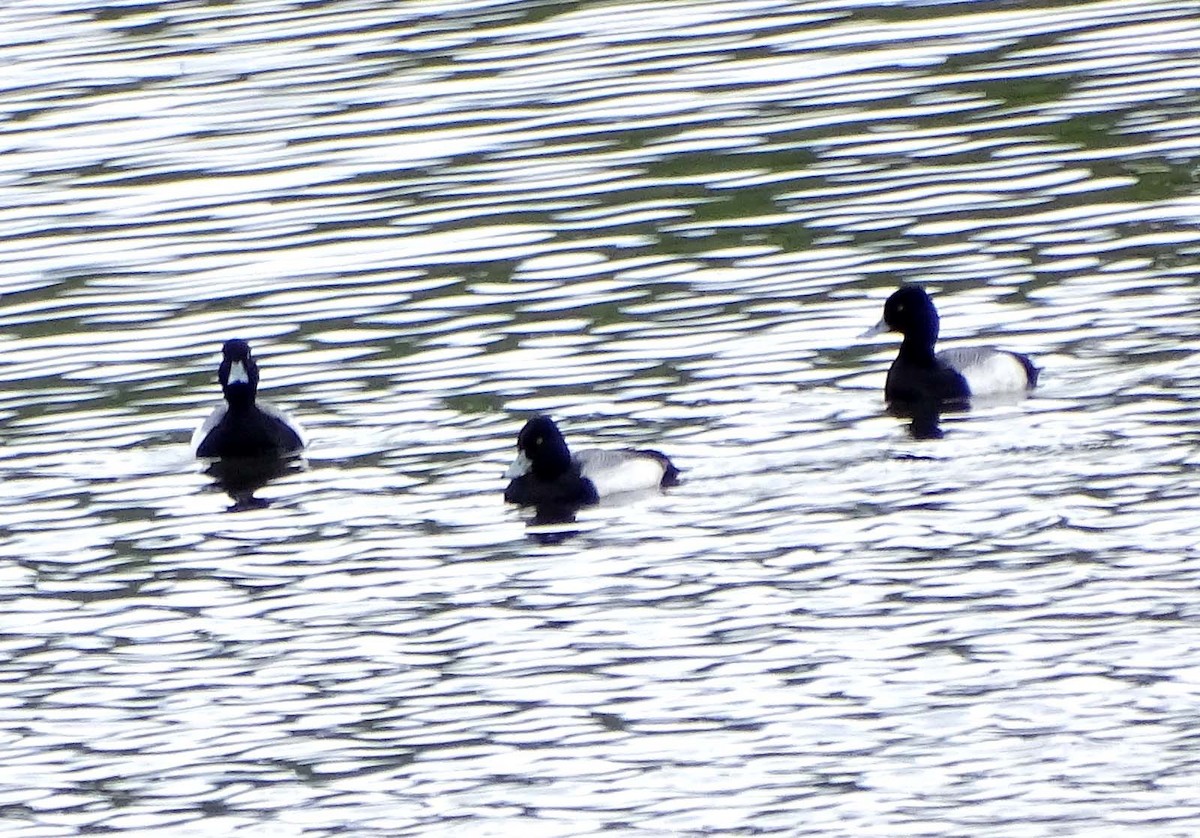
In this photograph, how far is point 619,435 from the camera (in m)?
15.9

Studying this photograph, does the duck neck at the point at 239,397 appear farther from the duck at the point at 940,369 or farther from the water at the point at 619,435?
the duck at the point at 940,369

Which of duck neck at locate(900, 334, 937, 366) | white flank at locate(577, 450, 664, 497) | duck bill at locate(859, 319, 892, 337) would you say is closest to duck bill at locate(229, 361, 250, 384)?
white flank at locate(577, 450, 664, 497)

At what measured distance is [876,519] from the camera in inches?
541

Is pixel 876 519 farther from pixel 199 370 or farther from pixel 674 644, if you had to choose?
pixel 199 370

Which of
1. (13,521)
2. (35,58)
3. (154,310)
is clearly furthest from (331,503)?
(35,58)

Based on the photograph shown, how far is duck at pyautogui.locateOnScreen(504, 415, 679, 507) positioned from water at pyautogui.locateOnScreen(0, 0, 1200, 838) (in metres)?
0.29

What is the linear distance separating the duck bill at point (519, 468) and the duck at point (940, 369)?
2842mm

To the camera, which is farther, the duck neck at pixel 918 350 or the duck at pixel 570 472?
the duck neck at pixel 918 350

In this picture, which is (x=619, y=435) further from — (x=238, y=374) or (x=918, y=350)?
(x=238, y=374)

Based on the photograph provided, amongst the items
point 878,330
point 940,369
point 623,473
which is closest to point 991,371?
point 940,369

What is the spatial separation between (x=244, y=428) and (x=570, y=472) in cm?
262

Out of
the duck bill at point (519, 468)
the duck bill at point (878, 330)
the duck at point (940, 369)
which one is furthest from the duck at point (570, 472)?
the duck bill at point (878, 330)

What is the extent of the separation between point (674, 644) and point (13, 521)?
472 cm

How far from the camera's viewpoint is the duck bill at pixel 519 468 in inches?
582
